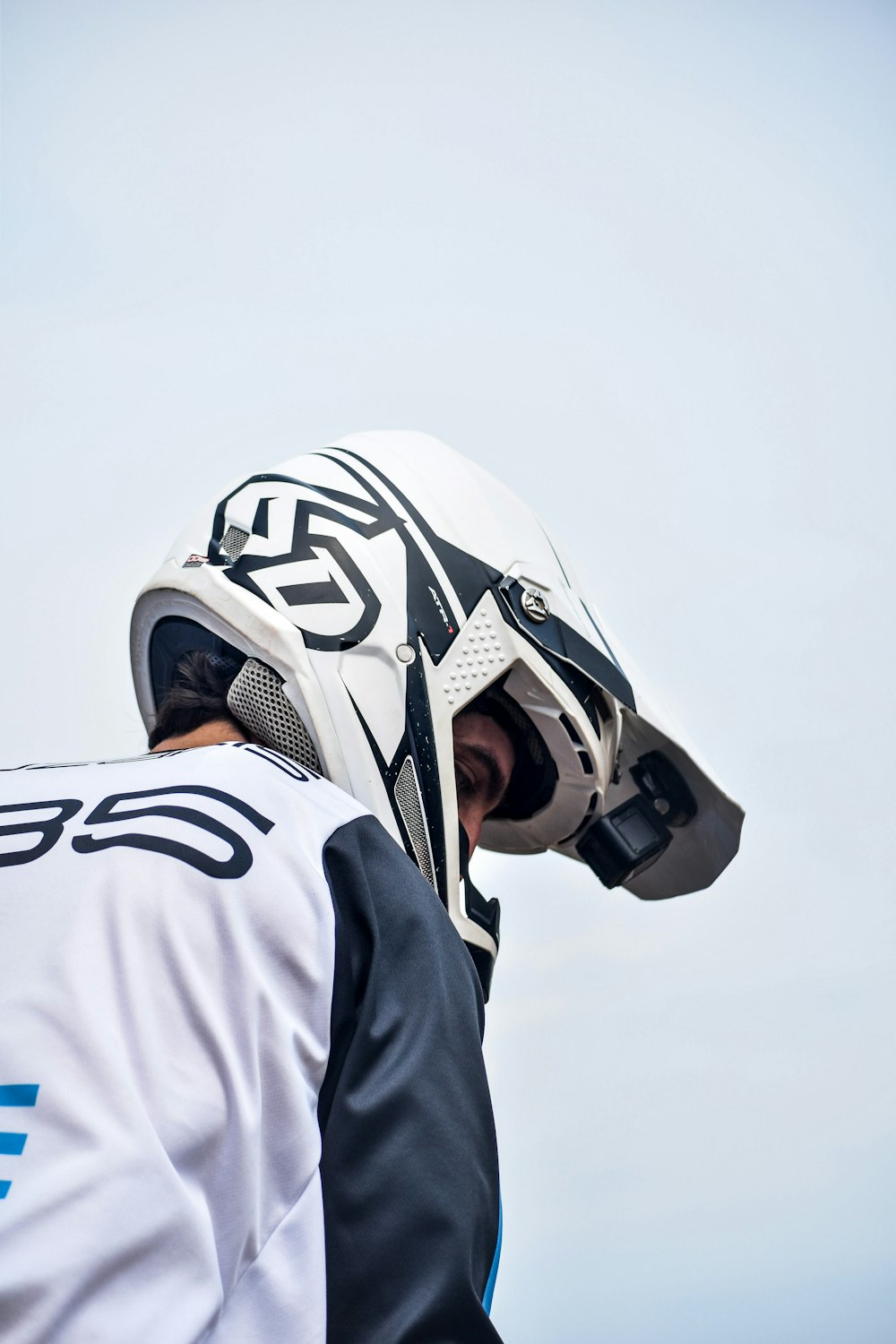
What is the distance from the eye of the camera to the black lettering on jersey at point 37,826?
1738 mm

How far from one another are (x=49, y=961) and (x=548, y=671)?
1.93m

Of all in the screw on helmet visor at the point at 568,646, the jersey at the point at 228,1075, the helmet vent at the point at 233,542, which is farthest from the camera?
the screw on helmet visor at the point at 568,646

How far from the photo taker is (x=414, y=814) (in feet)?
9.19

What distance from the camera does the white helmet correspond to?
2.76m

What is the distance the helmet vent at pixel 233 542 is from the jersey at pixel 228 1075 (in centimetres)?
114

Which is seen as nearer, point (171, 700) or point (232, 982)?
point (232, 982)

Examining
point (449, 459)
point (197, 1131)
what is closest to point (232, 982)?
point (197, 1131)

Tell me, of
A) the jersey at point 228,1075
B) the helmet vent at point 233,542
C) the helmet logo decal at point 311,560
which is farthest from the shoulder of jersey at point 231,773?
the helmet vent at point 233,542

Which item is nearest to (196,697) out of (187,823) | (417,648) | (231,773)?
(417,648)

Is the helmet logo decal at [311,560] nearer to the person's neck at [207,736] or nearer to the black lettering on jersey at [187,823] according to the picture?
the person's neck at [207,736]

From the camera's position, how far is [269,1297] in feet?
4.93

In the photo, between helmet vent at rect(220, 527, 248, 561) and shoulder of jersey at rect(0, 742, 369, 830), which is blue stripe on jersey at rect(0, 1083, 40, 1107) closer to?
shoulder of jersey at rect(0, 742, 369, 830)

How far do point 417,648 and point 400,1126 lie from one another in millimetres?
1431

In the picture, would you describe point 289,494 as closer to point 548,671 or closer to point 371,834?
point 548,671
